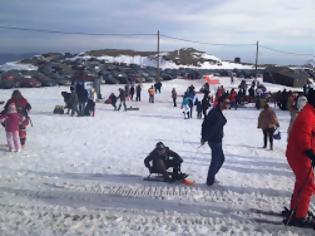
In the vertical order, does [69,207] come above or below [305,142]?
below

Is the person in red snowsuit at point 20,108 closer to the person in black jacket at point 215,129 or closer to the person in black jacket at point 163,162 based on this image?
the person in black jacket at point 163,162

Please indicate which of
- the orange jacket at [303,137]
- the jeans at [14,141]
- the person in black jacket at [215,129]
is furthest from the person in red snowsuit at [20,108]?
the orange jacket at [303,137]

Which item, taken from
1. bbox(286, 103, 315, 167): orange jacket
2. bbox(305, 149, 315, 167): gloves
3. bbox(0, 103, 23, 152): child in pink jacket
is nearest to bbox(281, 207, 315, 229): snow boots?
bbox(286, 103, 315, 167): orange jacket

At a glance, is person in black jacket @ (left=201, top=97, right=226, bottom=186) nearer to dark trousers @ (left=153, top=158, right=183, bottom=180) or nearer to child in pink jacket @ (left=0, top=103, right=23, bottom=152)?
dark trousers @ (left=153, top=158, right=183, bottom=180)

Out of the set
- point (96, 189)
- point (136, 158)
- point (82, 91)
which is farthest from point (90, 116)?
point (96, 189)

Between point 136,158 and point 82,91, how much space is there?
11.2m

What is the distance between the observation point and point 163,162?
8656mm

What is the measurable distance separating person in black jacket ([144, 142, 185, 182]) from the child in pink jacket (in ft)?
14.0

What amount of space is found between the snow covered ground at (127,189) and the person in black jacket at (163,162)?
0.90 feet

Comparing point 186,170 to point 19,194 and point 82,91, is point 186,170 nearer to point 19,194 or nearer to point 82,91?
point 19,194

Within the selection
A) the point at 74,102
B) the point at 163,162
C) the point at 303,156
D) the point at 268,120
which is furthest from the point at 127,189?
the point at 74,102

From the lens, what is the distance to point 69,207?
22.4 ft

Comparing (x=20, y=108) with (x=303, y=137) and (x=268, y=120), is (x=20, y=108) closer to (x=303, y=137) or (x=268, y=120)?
(x=268, y=120)

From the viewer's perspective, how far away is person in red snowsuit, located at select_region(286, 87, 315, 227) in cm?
574
